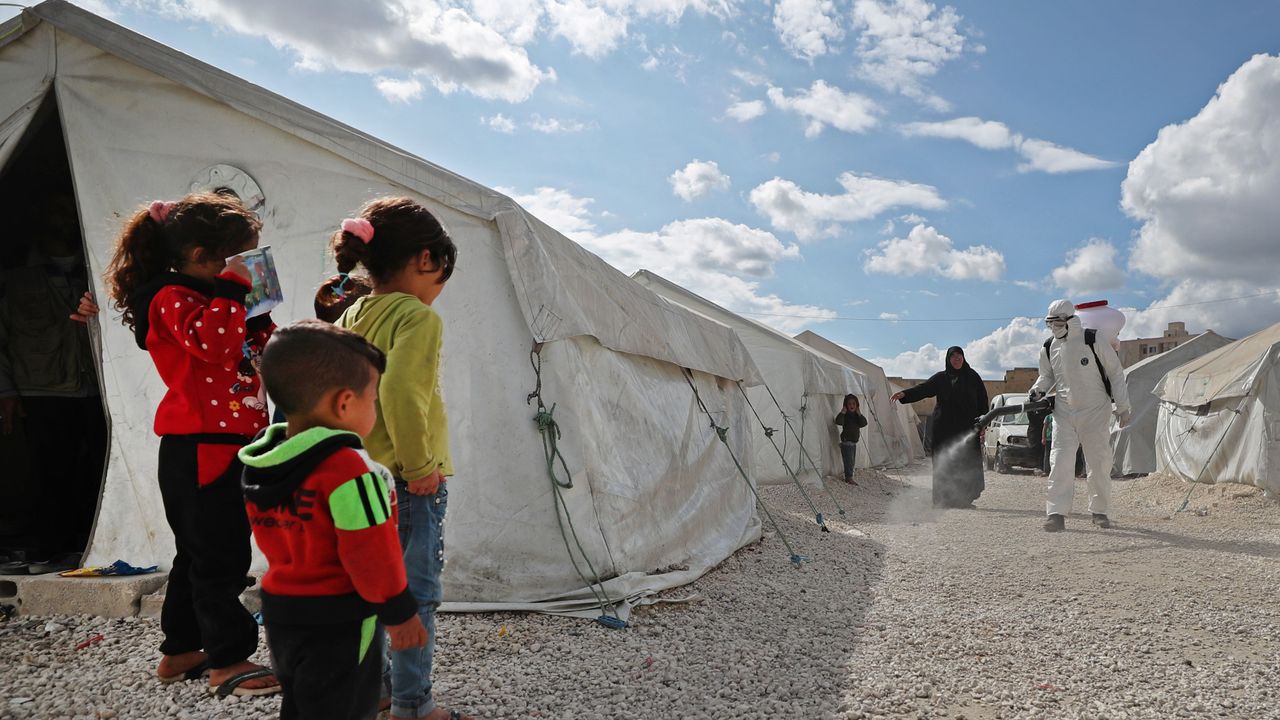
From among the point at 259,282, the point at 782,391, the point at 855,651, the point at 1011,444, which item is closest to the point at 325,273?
the point at 259,282

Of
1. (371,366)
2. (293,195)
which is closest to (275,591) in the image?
(371,366)

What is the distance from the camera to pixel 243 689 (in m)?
2.42

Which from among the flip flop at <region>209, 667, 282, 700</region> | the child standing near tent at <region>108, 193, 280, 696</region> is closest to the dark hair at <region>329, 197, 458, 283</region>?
the child standing near tent at <region>108, 193, 280, 696</region>

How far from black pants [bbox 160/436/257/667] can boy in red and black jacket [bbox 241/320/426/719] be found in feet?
2.74

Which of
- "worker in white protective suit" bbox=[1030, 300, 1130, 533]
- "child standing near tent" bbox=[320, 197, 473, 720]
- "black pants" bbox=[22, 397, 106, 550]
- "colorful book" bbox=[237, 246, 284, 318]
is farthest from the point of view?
"worker in white protective suit" bbox=[1030, 300, 1130, 533]

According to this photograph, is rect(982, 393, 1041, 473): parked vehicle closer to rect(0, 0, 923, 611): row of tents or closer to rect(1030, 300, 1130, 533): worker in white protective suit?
rect(1030, 300, 1130, 533): worker in white protective suit

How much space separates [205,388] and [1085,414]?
6797mm

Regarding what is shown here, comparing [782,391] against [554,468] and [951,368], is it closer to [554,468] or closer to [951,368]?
[951,368]

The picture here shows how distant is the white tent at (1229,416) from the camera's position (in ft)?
28.3

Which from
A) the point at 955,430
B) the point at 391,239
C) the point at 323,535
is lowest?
the point at 323,535

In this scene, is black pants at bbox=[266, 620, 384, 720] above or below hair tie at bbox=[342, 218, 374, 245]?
below

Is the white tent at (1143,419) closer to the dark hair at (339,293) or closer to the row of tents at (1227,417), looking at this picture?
the row of tents at (1227,417)

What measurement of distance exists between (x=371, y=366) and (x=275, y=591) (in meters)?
0.50

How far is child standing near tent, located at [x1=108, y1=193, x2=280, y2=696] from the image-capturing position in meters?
2.38
